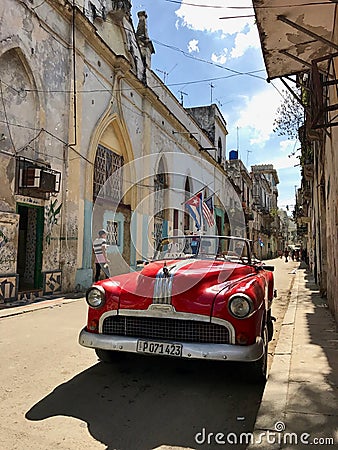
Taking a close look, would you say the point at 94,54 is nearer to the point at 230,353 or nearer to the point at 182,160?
the point at 182,160

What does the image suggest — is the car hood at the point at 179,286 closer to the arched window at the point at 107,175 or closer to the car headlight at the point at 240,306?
the car headlight at the point at 240,306

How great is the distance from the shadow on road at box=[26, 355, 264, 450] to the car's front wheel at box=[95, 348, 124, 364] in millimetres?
79

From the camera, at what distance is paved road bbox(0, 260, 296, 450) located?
2.92m

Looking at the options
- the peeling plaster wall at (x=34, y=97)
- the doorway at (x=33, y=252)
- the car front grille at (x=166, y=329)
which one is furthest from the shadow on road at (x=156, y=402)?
the doorway at (x=33, y=252)

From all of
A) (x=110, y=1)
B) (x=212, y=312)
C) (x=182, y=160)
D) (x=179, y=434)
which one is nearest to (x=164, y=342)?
(x=212, y=312)

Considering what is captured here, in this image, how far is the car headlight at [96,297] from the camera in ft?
13.8

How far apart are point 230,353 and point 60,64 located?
10.6 metres

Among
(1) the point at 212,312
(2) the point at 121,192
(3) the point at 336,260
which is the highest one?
(2) the point at 121,192

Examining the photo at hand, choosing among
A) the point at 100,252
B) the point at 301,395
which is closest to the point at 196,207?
the point at 100,252

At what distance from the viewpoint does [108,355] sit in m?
4.49

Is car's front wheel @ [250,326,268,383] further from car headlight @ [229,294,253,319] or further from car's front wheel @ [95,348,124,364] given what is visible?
car's front wheel @ [95,348,124,364]

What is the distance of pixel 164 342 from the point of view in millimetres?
3758

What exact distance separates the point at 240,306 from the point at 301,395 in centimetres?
89

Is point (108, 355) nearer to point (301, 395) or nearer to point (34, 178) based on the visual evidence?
point (301, 395)
